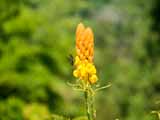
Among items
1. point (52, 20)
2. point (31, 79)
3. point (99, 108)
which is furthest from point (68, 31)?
point (31, 79)

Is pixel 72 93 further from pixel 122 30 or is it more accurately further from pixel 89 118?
pixel 89 118

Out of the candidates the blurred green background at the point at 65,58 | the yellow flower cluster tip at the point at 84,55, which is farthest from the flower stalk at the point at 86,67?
Answer: the blurred green background at the point at 65,58

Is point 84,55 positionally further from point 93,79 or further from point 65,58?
point 65,58

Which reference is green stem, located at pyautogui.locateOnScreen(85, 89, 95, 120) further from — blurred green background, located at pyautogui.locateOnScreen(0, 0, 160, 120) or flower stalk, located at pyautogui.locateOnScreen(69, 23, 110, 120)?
blurred green background, located at pyautogui.locateOnScreen(0, 0, 160, 120)

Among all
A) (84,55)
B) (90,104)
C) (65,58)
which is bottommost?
(65,58)

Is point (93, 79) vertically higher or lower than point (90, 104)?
higher

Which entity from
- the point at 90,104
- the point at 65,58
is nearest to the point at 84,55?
the point at 90,104

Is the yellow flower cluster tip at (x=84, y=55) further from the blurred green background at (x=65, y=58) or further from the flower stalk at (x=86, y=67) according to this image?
the blurred green background at (x=65, y=58)

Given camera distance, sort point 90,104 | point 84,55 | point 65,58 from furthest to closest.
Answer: point 65,58 → point 90,104 → point 84,55
